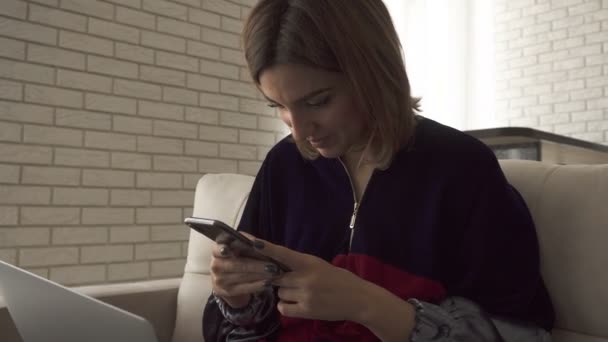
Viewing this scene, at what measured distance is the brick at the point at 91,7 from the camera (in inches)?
111

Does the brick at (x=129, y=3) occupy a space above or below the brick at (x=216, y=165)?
above

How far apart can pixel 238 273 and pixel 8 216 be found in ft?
6.72

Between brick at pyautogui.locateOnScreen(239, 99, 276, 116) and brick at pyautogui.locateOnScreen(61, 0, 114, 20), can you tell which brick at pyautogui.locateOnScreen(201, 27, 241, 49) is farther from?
brick at pyautogui.locateOnScreen(61, 0, 114, 20)

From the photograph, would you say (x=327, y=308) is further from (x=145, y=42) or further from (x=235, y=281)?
(x=145, y=42)

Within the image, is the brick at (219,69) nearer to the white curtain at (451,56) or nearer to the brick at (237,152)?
the brick at (237,152)

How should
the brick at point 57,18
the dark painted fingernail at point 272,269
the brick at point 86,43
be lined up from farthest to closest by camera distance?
the brick at point 86,43 < the brick at point 57,18 < the dark painted fingernail at point 272,269

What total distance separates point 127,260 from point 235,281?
7.20 ft

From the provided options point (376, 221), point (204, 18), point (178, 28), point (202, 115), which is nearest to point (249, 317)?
point (376, 221)

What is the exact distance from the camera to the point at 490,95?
4770mm

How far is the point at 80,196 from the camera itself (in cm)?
283

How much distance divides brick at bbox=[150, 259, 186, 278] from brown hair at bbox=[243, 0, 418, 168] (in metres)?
2.23

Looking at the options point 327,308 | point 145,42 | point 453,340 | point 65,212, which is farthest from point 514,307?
point 145,42

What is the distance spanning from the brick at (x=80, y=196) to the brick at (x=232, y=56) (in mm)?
1095

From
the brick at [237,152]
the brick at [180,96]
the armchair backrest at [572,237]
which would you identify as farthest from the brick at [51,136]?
the armchair backrest at [572,237]
